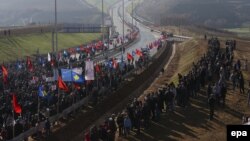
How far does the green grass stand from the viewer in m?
79.1

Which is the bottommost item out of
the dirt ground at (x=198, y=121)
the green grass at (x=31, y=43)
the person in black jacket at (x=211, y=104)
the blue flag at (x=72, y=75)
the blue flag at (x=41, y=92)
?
the dirt ground at (x=198, y=121)

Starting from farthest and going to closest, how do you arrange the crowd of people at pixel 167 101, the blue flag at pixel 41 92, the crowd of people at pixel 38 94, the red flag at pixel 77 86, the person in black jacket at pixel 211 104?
the red flag at pixel 77 86 < the blue flag at pixel 41 92 < the crowd of people at pixel 38 94 < the person in black jacket at pixel 211 104 < the crowd of people at pixel 167 101

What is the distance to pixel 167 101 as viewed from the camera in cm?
3206

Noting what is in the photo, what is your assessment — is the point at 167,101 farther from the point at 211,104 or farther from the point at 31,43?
the point at 31,43

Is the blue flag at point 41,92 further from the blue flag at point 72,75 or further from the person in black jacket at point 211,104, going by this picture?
the person in black jacket at point 211,104

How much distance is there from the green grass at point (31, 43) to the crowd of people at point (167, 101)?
44.1m

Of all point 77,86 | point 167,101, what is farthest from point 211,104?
point 77,86

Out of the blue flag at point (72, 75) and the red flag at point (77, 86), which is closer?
the blue flag at point (72, 75)

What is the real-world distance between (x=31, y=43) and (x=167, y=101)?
62.6 m

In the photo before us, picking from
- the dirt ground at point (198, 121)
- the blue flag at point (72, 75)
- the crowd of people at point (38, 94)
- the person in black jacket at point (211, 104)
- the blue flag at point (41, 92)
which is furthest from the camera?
the blue flag at point (72, 75)

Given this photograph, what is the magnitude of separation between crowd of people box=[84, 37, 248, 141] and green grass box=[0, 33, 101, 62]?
1734 inches

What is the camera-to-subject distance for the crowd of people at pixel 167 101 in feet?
A: 89.8

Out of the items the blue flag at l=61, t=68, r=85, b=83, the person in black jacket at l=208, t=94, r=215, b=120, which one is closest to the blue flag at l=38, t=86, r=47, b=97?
the blue flag at l=61, t=68, r=85, b=83

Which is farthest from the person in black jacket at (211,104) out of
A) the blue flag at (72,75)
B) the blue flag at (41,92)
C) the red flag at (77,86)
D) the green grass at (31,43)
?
the green grass at (31,43)
